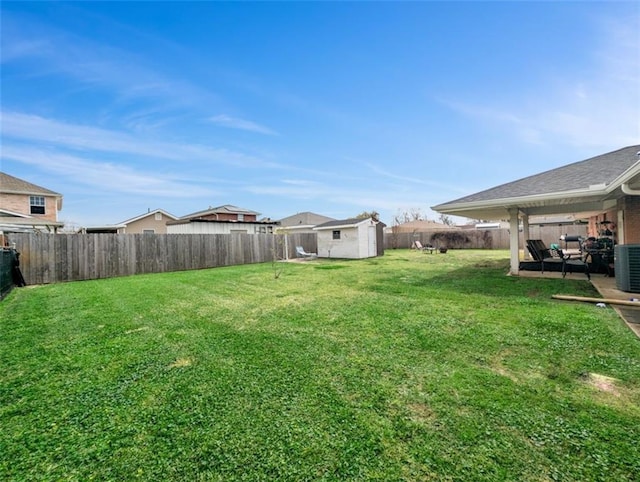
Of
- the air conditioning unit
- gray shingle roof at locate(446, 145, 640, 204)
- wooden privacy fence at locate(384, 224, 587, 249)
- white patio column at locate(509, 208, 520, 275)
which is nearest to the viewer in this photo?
the air conditioning unit

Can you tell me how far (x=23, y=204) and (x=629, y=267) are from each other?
27.0 meters

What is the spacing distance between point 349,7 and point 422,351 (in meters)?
10.9

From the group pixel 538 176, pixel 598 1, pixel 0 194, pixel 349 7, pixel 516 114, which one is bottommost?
pixel 538 176

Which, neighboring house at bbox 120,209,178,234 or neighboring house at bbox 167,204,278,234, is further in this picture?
neighboring house at bbox 120,209,178,234

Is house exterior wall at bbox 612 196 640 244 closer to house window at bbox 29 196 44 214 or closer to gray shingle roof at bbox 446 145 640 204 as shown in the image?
gray shingle roof at bbox 446 145 640 204

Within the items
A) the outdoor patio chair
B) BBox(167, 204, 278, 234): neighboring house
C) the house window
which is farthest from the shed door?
the house window

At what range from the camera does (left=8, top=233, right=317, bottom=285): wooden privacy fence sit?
9918 millimetres

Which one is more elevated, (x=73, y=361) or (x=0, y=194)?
(x=0, y=194)

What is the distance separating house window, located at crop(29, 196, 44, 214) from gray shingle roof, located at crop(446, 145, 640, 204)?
23.8 metres

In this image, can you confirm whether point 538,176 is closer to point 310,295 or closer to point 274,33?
point 310,295

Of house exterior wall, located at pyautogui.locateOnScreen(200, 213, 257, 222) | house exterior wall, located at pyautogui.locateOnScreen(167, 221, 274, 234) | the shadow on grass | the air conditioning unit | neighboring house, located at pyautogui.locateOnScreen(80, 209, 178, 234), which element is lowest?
the shadow on grass

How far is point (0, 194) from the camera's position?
16516 mm

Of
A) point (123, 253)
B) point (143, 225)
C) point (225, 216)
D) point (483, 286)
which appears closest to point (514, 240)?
point (483, 286)

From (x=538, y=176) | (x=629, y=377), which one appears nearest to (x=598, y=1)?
(x=538, y=176)
